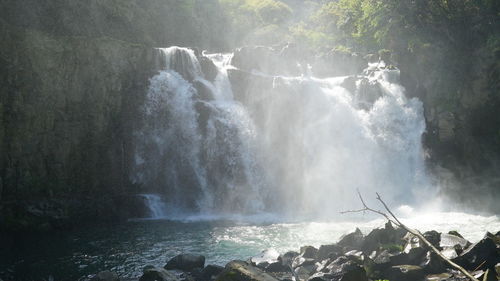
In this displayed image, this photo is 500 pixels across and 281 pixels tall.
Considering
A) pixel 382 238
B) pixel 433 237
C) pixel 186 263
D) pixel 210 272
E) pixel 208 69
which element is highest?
pixel 208 69

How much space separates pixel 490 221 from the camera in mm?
22984

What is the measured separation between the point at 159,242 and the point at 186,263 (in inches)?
192

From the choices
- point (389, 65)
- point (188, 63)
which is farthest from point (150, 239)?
point (389, 65)

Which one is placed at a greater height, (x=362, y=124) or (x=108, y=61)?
(x=108, y=61)

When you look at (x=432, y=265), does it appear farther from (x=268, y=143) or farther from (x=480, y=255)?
(x=268, y=143)

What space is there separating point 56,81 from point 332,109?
18826mm

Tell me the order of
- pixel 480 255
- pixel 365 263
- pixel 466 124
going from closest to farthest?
pixel 480 255 → pixel 365 263 → pixel 466 124

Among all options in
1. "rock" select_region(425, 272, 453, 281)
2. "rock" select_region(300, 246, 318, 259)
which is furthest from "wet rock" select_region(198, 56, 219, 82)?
"rock" select_region(425, 272, 453, 281)

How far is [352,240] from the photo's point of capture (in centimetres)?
1623

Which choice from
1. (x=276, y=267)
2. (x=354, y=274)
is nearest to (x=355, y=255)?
(x=354, y=274)

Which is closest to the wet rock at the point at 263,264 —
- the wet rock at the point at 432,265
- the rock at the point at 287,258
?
the rock at the point at 287,258

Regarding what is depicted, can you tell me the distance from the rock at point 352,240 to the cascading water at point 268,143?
11.0 metres

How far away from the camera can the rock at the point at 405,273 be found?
12.7 meters

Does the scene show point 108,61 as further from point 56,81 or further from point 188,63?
point 188,63
